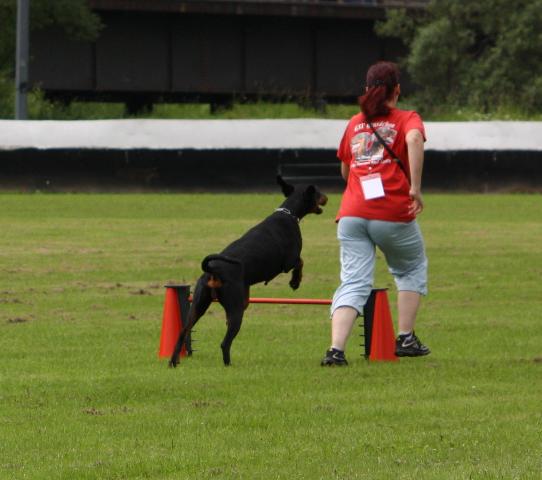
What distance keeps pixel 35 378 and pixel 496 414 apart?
291cm

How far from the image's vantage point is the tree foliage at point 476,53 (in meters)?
40.9

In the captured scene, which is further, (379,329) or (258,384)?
(379,329)

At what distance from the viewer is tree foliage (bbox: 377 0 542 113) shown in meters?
40.9

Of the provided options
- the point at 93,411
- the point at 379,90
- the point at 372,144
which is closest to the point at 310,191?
the point at 372,144

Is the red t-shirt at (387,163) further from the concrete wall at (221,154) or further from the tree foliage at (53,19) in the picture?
the tree foliage at (53,19)

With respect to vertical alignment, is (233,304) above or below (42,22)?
below

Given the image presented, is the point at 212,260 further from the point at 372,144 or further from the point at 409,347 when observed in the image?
the point at 409,347

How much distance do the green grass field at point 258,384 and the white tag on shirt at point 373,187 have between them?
111 cm

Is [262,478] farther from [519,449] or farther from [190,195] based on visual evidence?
[190,195]

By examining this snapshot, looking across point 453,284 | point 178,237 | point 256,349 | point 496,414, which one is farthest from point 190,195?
point 496,414

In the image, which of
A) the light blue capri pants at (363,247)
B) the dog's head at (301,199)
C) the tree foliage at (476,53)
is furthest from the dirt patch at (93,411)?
the tree foliage at (476,53)

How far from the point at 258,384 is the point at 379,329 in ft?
4.17

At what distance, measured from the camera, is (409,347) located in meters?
9.98

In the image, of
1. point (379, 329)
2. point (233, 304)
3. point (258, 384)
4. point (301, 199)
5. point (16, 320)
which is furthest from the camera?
point (16, 320)
